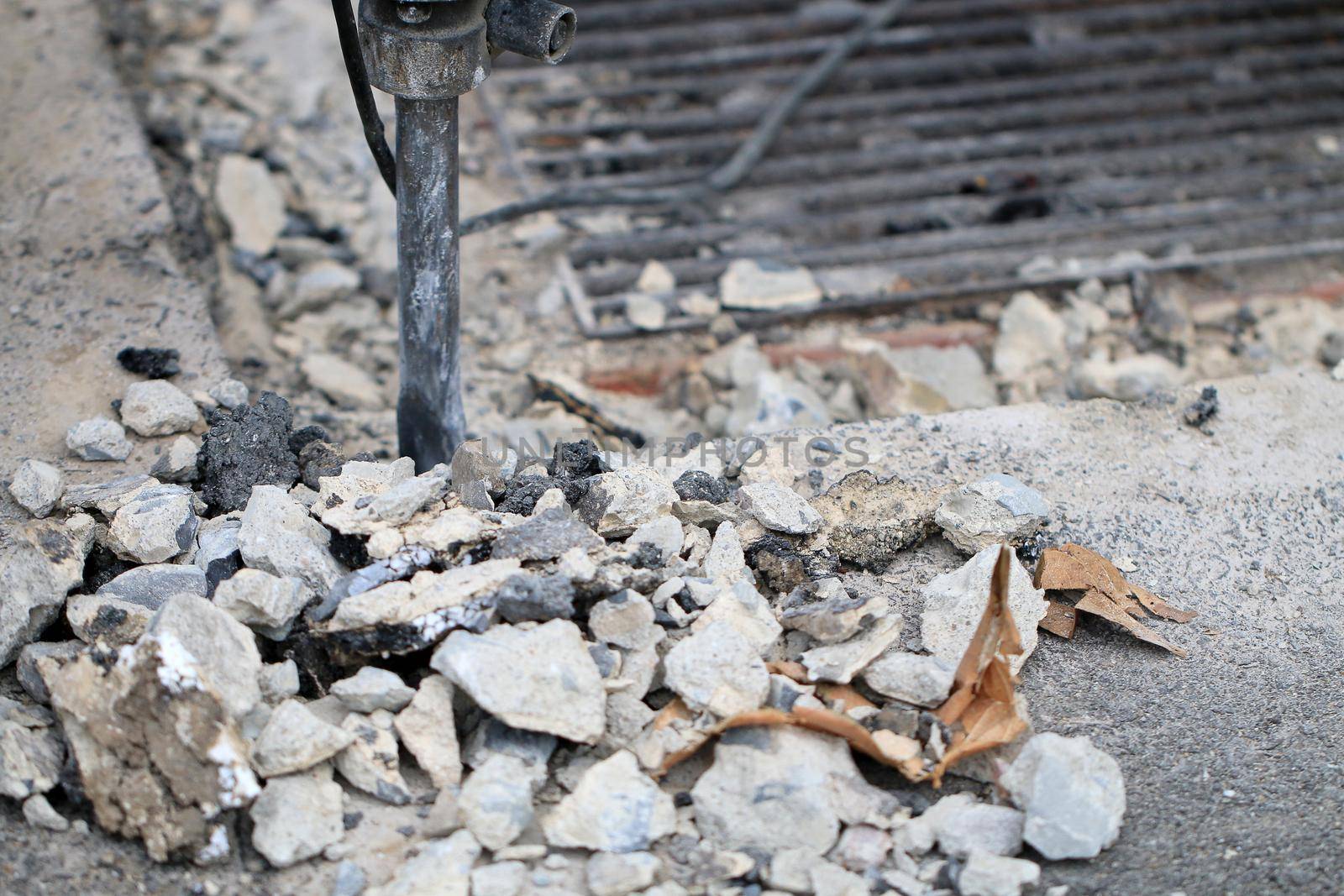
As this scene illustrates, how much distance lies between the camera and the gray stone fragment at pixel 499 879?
160 cm

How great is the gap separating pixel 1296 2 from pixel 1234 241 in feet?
4.65

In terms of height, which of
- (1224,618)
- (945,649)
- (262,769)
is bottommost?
(1224,618)

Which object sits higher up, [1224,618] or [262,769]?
[262,769]

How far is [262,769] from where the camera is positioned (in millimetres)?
1692

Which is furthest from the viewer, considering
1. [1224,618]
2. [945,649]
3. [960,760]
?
[1224,618]

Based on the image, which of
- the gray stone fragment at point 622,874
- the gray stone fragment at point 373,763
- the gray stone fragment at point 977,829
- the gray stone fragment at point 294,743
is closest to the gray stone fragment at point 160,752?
the gray stone fragment at point 294,743

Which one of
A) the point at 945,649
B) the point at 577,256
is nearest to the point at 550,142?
the point at 577,256

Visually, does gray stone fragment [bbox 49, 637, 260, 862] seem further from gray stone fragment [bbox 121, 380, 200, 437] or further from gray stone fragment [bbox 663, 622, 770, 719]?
gray stone fragment [bbox 121, 380, 200, 437]

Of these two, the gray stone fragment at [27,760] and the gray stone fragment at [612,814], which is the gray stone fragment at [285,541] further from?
the gray stone fragment at [612,814]

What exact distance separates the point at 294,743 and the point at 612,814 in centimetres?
46

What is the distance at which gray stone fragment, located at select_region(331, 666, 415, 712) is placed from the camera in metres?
1.77

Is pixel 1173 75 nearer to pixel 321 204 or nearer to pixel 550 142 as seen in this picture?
pixel 550 142

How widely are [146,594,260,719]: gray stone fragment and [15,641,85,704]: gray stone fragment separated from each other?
0.54ft

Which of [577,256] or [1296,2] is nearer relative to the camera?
[577,256]
